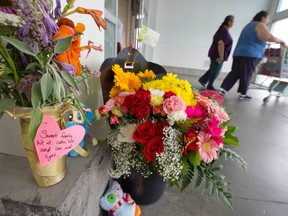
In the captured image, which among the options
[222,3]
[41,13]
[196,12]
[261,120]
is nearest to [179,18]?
[196,12]

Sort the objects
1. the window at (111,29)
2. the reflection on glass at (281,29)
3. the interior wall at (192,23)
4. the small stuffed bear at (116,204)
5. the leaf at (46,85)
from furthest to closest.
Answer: the interior wall at (192,23) → the reflection on glass at (281,29) → the window at (111,29) → the small stuffed bear at (116,204) → the leaf at (46,85)

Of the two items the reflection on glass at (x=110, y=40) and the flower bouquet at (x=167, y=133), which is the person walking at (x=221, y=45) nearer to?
the reflection on glass at (x=110, y=40)

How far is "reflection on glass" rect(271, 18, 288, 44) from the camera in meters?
4.83


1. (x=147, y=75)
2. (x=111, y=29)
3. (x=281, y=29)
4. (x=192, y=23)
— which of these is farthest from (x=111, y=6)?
(x=281, y=29)

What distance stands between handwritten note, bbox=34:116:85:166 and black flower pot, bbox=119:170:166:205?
404mm

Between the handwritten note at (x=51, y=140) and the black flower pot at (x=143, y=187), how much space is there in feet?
1.32

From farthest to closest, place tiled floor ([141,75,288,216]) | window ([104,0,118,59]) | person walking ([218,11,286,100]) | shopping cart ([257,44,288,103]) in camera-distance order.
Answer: shopping cart ([257,44,288,103])
person walking ([218,11,286,100])
window ([104,0,118,59])
tiled floor ([141,75,288,216])

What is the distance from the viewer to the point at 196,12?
550cm

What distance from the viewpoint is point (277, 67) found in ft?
10.3

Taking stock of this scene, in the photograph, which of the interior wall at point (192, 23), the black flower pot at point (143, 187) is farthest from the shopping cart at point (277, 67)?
the black flower pot at point (143, 187)

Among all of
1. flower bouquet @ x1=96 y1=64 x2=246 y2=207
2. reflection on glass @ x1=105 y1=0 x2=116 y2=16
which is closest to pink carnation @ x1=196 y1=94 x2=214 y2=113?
flower bouquet @ x1=96 y1=64 x2=246 y2=207

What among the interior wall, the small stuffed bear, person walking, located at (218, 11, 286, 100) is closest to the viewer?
the small stuffed bear

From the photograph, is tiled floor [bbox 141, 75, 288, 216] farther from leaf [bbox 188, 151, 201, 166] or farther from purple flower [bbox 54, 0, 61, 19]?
purple flower [bbox 54, 0, 61, 19]

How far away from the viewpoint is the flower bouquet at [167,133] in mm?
576
